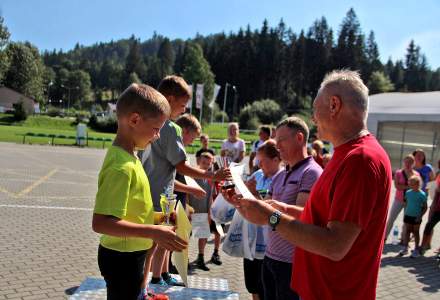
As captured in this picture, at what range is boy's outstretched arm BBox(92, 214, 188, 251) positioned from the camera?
229 centimetres

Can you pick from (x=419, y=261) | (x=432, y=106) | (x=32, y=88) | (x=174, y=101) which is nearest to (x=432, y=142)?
(x=432, y=106)

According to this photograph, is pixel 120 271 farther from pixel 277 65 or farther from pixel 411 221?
pixel 277 65

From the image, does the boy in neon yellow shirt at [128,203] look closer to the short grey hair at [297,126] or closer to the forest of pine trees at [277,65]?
the short grey hair at [297,126]

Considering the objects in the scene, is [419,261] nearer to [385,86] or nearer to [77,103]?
[385,86]

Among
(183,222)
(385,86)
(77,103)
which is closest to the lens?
→ (183,222)

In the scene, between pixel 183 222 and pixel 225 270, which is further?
pixel 225 270

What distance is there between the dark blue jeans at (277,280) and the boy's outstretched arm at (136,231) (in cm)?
112

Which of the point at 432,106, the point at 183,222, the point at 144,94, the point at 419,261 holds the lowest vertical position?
the point at 419,261

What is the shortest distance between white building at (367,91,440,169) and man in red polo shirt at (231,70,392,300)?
20.1 m

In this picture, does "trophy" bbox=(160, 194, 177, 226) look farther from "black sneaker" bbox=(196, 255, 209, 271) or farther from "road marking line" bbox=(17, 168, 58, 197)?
"road marking line" bbox=(17, 168, 58, 197)

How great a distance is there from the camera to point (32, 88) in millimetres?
95938

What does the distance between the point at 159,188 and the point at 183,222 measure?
1.07 metres

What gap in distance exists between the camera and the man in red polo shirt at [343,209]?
1.87 m

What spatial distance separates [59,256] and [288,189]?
14.1 feet
